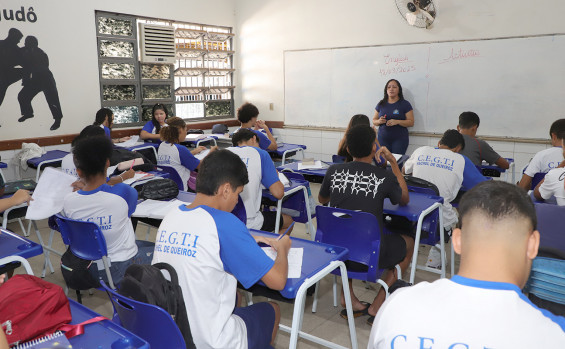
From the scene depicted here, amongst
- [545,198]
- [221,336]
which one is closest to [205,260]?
[221,336]

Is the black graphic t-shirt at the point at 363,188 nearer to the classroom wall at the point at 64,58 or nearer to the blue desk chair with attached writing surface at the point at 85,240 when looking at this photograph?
the blue desk chair with attached writing surface at the point at 85,240

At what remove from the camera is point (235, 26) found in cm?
812

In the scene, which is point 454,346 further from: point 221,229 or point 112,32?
point 112,32

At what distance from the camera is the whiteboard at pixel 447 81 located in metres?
5.35

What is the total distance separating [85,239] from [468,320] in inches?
84.2

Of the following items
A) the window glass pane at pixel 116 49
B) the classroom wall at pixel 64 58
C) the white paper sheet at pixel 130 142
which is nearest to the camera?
the classroom wall at pixel 64 58

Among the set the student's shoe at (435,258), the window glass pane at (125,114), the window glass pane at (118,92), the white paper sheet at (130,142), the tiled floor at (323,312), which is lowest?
the tiled floor at (323,312)

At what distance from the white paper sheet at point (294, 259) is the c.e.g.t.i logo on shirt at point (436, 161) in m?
1.76

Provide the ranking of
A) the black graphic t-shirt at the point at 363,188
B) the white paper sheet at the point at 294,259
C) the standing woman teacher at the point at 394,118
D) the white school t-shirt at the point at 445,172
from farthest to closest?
the standing woman teacher at the point at 394,118 → the white school t-shirt at the point at 445,172 → the black graphic t-shirt at the point at 363,188 → the white paper sheet at the point at 294,259

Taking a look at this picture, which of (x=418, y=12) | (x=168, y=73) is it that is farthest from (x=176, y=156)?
(x=418, y=12)

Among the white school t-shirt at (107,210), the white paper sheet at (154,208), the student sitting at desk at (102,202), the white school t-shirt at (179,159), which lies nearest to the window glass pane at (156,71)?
the white school t-shirt at (179,159)

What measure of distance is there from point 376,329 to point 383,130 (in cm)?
555

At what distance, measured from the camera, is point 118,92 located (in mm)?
6516

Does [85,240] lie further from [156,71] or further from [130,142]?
[156,71]
